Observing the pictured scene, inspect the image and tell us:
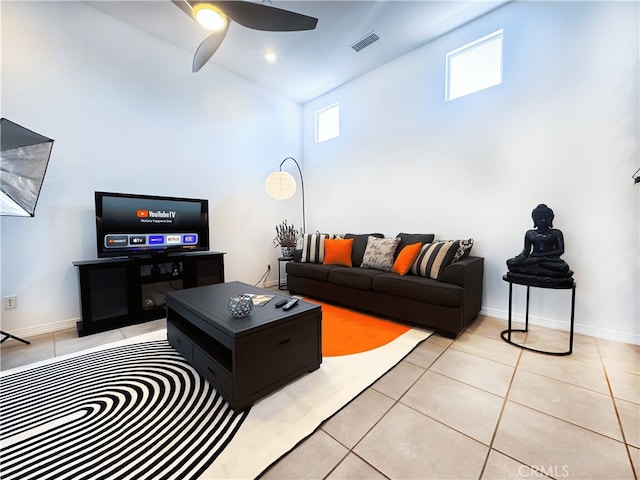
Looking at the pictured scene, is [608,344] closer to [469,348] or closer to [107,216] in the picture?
[469,348]

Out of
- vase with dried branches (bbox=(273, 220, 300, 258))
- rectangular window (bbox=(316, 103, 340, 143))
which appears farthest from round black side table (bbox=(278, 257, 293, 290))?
rectangular window (bbox=(316, 103, 340, 143))

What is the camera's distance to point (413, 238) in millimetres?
3207

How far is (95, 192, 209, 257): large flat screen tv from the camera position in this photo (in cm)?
263

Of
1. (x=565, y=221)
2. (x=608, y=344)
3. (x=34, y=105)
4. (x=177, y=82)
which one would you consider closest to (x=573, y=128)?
(x=565, y=221)

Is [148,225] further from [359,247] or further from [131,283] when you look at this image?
[359,247]

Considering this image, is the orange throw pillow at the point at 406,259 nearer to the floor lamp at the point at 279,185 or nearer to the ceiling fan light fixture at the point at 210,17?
the floor lamp at the point at 279,185

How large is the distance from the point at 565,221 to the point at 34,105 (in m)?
4.96

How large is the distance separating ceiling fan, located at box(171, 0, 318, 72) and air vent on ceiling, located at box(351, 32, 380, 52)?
1534 millimetres

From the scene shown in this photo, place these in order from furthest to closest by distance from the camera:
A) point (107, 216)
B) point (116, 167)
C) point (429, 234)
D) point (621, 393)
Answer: point (429, 234) → point (116, 167) → point (107, 216) → point (621, 393)

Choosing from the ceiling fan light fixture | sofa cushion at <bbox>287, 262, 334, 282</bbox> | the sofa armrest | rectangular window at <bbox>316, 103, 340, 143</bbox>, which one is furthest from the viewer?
rectangular window at <bbox>316, 103, 340, 143</bbox>

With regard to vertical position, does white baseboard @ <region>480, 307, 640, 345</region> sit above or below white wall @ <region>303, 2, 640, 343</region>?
below

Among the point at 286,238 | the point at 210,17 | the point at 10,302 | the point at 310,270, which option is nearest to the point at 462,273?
the point at 310,270

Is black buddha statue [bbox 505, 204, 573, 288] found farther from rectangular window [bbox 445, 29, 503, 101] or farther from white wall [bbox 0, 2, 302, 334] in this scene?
white wall [bbox 0, 2, 302, 334]

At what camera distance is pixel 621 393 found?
60.7 inches
